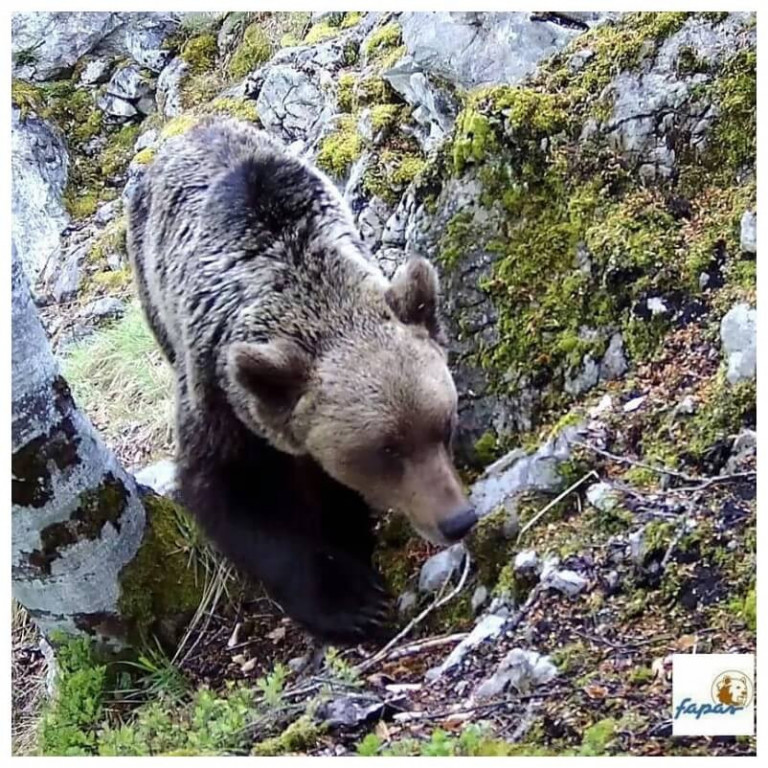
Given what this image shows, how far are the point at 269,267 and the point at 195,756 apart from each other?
1.35 m

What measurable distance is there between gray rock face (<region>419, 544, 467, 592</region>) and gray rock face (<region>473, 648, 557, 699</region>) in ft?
1.25

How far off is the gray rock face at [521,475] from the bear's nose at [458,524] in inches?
11.7

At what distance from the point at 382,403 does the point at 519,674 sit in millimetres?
770

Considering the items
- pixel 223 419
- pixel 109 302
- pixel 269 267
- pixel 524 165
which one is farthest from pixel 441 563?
pixel 109 302

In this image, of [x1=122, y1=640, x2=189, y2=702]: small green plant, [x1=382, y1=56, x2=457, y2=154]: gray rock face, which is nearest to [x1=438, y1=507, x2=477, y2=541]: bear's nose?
[x1=122, y1=640, x2=189, y2=702]: small green plant

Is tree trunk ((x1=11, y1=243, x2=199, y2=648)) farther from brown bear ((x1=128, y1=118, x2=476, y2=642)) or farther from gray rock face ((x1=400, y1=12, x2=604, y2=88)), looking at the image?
gray rock face ((x1=400, y1=12, x2=604, y2=88))

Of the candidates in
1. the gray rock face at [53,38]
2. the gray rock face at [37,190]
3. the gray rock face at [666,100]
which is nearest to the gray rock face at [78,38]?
the gray rock face at [53,38]

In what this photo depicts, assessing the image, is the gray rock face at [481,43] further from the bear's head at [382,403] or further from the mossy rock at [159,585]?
the mossy rock at [159,585]

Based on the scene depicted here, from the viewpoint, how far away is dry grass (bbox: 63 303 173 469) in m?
4.17

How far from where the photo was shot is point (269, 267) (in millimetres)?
3680

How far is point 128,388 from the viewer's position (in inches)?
169

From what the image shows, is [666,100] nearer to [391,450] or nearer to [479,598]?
[391,450]

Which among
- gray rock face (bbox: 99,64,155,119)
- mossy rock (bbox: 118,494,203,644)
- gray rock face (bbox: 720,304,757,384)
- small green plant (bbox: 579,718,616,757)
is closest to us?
small green plant (bbox: 579,718,616,757)

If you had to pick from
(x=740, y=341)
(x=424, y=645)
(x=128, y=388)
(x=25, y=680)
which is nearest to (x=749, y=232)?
(x=740, y=341)
